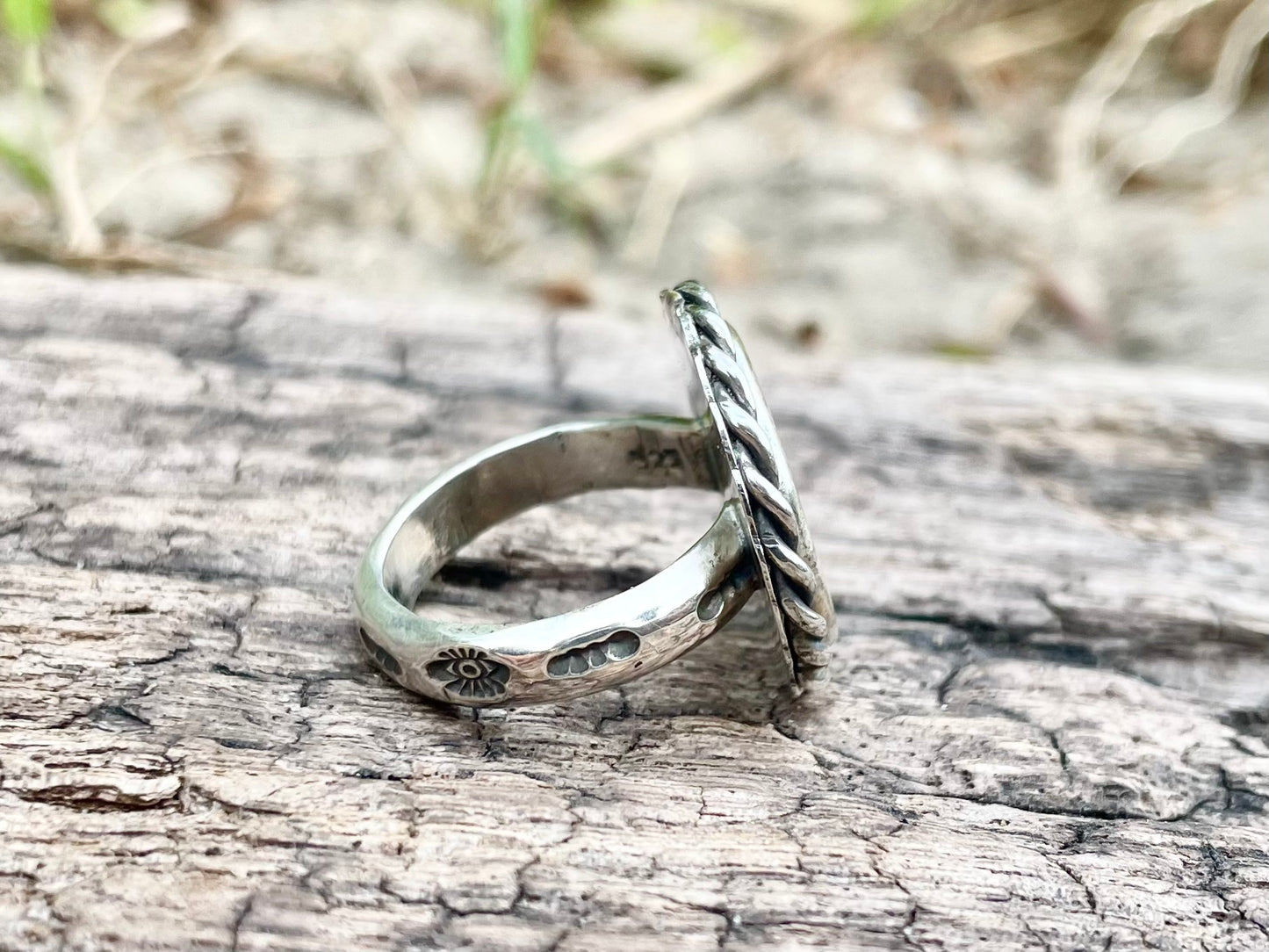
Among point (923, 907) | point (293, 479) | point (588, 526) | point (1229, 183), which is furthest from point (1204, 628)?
point (1229, 183)

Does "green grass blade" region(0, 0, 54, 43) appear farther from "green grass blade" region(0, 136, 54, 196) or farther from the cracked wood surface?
the cracked wood surface

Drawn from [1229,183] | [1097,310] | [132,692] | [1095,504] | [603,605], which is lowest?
[132,692]

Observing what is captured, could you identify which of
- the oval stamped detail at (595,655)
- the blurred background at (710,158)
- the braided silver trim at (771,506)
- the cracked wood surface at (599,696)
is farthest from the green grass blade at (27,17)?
the oval stamped detail at (595,655)

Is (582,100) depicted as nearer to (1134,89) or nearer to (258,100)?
(258,100)

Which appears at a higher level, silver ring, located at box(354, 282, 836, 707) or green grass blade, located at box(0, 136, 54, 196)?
green grass blade, located at box(0, 136, 54, 196)

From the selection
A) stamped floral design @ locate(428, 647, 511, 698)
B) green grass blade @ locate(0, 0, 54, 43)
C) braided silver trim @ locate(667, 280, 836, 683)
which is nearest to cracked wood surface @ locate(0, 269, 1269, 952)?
stamped floral design @ locate(428, 647, 511, 698)

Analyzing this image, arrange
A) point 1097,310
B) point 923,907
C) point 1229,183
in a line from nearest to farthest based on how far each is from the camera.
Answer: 1. point 923,907
2. point 1097,310
3. point 1229,183

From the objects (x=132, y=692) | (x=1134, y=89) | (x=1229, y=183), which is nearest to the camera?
(x=132, y=692)
